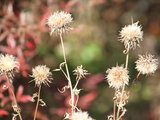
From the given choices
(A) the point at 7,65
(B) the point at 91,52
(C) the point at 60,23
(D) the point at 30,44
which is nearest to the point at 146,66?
(C) the point at 60,23

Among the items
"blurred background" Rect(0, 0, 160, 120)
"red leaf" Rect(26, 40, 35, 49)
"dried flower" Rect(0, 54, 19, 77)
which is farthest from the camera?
"blurred background" Rect(0, 0, 160, 120)

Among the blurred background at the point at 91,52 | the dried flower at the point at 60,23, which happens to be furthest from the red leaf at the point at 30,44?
the dried flower at the point at 60,23

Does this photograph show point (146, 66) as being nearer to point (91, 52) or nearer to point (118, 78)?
point (118, 78)

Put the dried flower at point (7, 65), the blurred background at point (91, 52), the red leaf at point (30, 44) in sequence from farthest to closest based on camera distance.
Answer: the blurred background at point (91, 52) < the red leaf at point (30, 44) < the dried flower at point (7, 65)

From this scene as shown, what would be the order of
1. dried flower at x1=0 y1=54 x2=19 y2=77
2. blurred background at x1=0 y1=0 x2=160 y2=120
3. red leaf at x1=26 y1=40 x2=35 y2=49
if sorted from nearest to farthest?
dried flower at x1=0 y1=54 x2=19 y2=77, red leaf at x1=26 y1=40 x2=35 y2=49, blurred background at x1=0 y1=0 x2=160 y2=120

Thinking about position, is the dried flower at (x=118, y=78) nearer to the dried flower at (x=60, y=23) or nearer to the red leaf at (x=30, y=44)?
the dried flower at (x=60, y=23)

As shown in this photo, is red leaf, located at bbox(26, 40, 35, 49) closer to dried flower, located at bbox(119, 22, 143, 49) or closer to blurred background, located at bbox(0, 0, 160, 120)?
blurred background, located at bbox(0, 0, 160, 120)

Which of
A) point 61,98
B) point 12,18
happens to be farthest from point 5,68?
point 61,98

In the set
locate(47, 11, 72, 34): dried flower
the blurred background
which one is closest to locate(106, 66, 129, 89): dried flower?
locate(47, 11, 72, 34): dried flower
